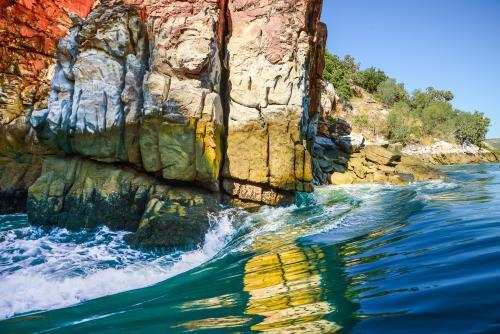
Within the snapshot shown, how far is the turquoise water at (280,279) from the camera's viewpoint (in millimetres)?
2613

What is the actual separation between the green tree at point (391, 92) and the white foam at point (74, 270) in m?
54.8

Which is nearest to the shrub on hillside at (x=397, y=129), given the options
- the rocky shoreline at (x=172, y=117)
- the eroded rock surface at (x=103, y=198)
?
the rocky shoreline at (x=172, y=117)

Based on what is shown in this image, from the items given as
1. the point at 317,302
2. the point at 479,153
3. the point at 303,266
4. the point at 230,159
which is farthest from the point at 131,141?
the point at 479,153

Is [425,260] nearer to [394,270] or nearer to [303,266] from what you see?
[394,270]

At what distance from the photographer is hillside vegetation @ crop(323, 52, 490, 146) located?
4422cm

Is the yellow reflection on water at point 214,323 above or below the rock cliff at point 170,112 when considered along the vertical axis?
below

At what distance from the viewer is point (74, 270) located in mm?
6109

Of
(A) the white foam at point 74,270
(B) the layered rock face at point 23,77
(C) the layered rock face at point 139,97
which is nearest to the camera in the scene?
(A) the white foam at point 74,270

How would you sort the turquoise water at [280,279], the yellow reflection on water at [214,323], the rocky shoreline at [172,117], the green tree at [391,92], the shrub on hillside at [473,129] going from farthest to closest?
the green tree at [391,92], the shrub on hillside at [473,129], the rocky shoreline at [172,117], the yellow reflection on water at [214,323], the turquoise water at [280,279]

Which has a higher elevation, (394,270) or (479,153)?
(479,153)

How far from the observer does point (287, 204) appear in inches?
418

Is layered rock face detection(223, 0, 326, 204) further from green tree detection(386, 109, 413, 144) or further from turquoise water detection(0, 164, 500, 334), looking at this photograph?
green tree detection(386, 109, 413, 144)

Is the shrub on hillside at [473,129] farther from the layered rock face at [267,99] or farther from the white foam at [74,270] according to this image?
the white foam at [74,270]

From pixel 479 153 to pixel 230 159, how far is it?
48861 millimetres
